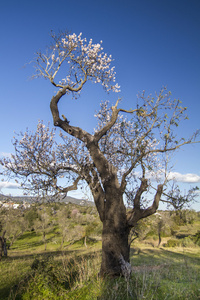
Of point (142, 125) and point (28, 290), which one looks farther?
point (142, 125)

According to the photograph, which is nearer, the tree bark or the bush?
the tree bark

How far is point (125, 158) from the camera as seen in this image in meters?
11.7

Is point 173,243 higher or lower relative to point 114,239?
lower

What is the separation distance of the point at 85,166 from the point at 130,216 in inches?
123

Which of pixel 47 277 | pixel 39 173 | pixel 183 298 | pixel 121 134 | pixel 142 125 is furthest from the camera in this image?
pixel 121 134

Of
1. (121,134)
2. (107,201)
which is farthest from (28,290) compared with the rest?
(121,134)

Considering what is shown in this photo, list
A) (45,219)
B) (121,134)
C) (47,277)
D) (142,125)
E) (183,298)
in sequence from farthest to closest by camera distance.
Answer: (45,219), (121,134), (142,125), (47,277), (183,298)

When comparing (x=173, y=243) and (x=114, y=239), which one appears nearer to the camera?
(x=114, y=239)

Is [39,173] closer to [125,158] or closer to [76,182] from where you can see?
[76,182]

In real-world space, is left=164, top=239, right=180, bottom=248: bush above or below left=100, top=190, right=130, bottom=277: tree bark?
below

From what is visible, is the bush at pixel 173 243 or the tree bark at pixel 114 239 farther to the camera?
the bush at pixel 173 243

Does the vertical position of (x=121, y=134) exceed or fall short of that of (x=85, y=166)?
it exceeds it

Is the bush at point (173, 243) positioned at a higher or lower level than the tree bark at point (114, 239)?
lower

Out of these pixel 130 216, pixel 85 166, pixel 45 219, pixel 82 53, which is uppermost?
pixel 82 53
